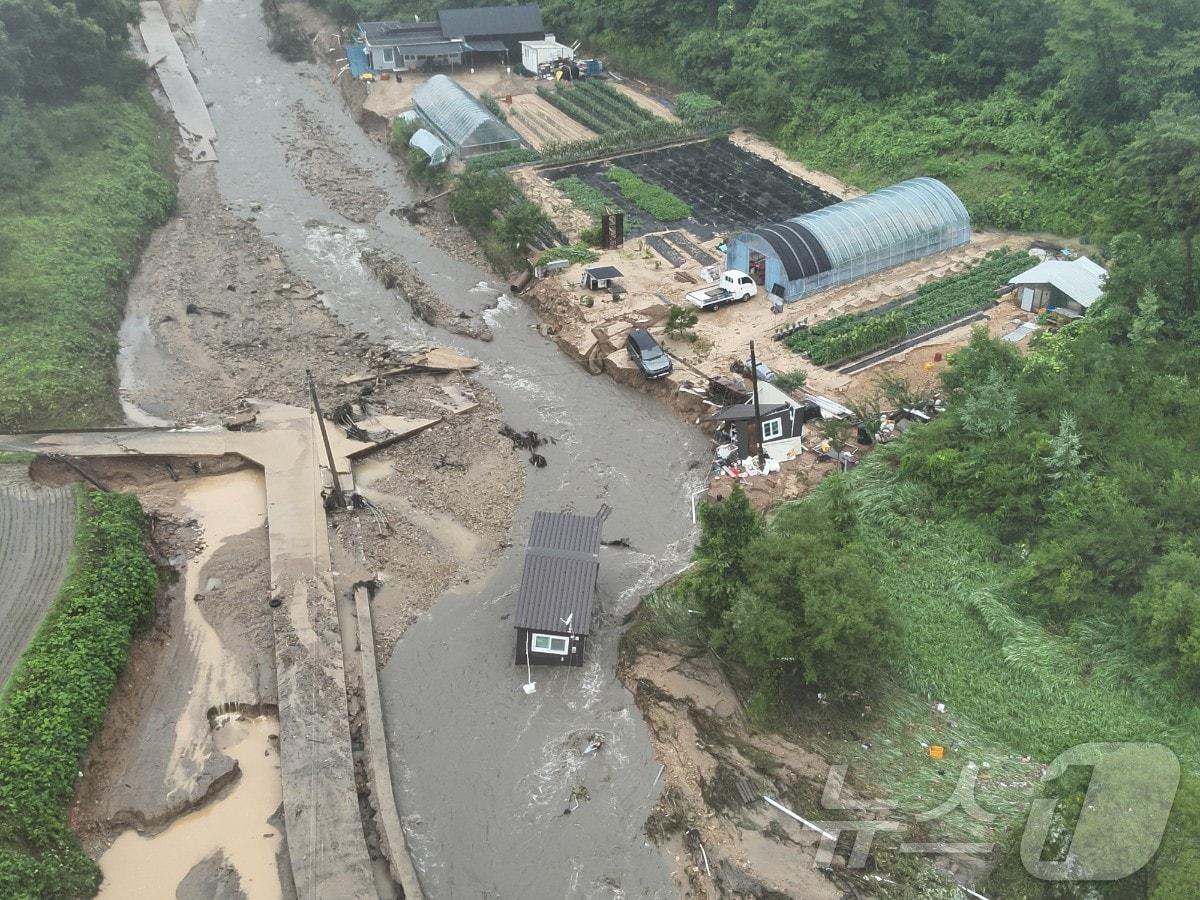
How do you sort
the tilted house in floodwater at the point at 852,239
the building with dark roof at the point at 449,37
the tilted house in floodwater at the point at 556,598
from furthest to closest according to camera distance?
the building with dark roof at the point at 449,37
the tilted house in floodwater at the point at 852,239
the tilted house in floodwater at the point at 556,598

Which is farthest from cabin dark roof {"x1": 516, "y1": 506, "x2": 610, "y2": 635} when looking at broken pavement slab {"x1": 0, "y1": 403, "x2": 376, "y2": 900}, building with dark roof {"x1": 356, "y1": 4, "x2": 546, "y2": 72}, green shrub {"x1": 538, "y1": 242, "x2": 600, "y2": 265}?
building with dark roof {"x1": 356, "y1": 4, "x2": 546, "y2": 72}

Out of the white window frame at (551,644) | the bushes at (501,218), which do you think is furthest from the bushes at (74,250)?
the white window frame at (551,644)

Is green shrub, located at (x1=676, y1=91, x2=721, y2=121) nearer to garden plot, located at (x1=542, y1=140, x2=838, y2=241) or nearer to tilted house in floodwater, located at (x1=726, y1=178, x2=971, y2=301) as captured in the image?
garden plot, located at (x1=542, y1=140, x2=838, y2=241)

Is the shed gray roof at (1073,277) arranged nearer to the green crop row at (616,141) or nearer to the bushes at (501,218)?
the bushes at (501,218)

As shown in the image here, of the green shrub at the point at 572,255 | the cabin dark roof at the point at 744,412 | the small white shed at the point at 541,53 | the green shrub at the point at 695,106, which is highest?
the small white shed at the point at 541,53

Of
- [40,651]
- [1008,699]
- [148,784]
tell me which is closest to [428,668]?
[148,784]

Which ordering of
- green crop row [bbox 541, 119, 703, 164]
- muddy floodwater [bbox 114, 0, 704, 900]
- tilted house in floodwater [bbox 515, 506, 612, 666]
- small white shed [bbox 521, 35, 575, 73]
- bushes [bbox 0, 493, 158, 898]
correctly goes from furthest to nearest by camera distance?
small white shed [bbox 521, 35, 575, 73]
green crop row [bbox 541, 119, 703, 164]
tilted house in floodwater [bbox 515, 506, 612, 666]
muddy floodwater [bbox 114, 0, 704, 900]
bushes [bbox 0, 493, 158, 898]

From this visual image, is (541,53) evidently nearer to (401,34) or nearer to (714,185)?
(401,34)
